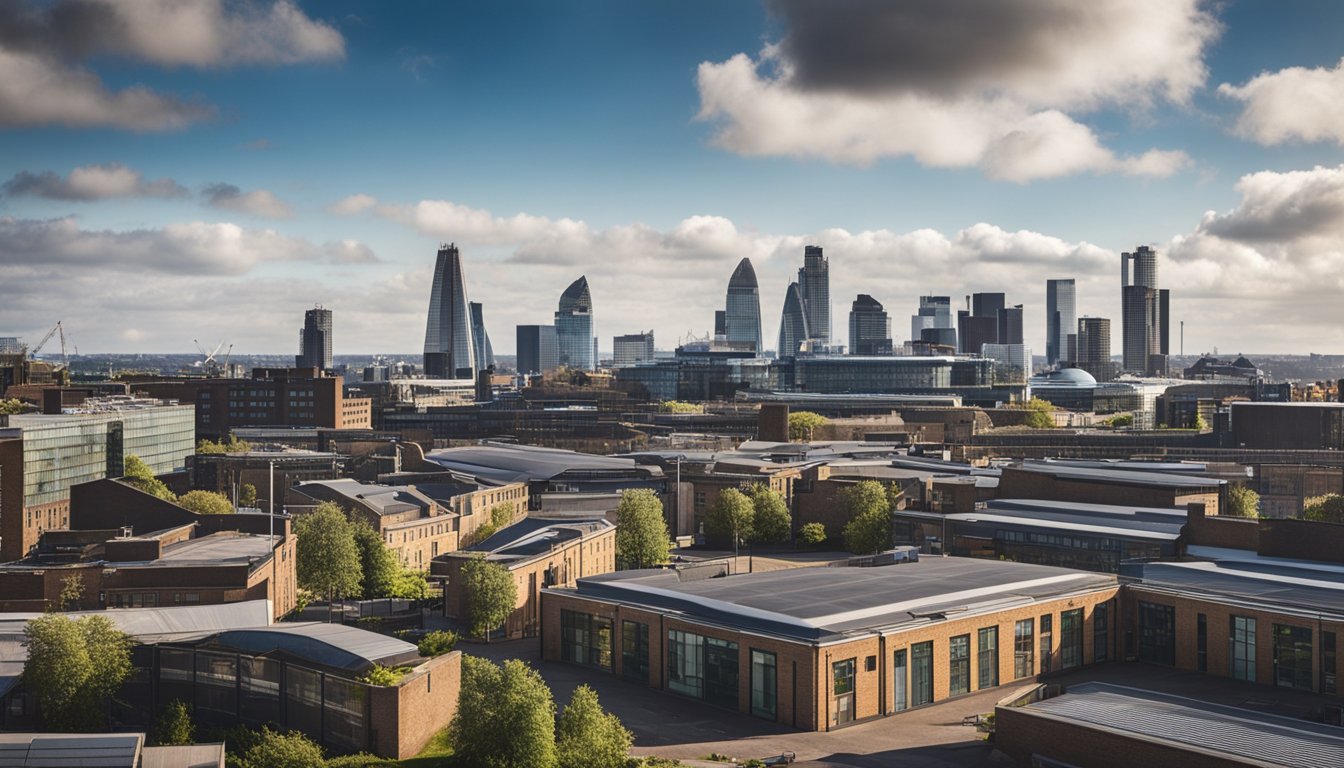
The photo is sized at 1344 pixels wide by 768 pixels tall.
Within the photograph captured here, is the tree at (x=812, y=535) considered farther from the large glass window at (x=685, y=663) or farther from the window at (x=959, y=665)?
the large glass window at (x=685, y=663)

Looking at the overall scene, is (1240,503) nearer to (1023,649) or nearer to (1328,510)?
(1328,510)

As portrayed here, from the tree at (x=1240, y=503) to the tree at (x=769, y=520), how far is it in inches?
1338

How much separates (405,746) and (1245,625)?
38.3m

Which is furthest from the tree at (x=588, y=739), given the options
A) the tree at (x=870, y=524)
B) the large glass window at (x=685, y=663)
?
the tree at (x=870, y=524)

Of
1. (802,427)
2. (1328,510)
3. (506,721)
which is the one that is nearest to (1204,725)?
(506,721)

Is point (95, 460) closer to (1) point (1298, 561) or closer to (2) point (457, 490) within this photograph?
(2) point (457, 490)

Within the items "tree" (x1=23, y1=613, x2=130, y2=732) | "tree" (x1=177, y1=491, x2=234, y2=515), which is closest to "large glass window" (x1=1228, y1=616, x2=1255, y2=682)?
"tree" (x1=23, y1=613, x2=130, y2=732)

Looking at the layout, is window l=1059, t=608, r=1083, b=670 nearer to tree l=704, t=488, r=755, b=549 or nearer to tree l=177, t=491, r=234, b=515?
tree l=704, t=488, r=755, b=549

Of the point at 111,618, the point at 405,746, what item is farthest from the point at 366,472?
the point at 405,746

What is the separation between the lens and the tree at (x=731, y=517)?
103750 millimetres

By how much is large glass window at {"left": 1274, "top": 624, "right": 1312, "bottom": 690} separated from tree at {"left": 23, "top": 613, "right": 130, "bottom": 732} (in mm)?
49988

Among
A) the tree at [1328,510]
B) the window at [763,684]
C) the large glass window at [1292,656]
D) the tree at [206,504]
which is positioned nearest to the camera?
the window at [763,684]

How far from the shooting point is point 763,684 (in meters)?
54.4

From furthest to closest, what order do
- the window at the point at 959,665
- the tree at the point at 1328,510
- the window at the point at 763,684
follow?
the tree at the point at 1328,510
the window at the point at 959,665
the window at the point at 763,684
